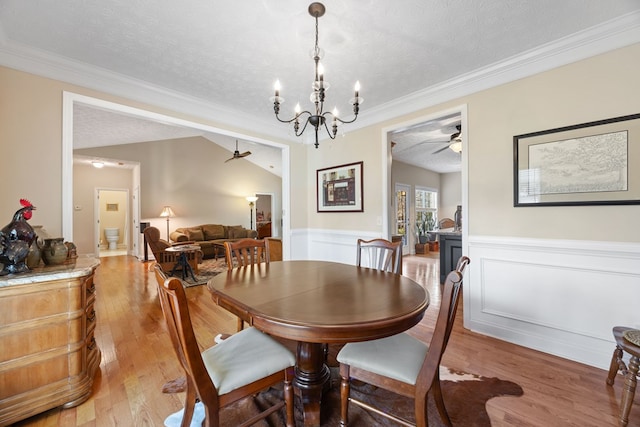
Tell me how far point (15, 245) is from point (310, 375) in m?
1.87

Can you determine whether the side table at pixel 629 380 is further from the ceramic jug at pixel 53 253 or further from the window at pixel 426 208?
the window at pixel 426 208

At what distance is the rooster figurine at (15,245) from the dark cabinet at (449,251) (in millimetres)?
4610

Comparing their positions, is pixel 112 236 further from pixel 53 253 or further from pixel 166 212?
pixel 53 253

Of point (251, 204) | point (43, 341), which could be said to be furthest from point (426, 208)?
point (43, 341)

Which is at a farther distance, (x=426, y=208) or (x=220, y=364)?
(x=426, y=208)

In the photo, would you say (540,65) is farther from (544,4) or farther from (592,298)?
(592,298)

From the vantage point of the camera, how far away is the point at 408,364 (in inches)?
49.8

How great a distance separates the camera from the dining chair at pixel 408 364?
→ 3.69ft

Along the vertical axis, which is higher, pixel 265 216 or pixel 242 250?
pixel 265 216

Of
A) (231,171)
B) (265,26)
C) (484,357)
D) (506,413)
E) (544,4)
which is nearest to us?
(506,413)

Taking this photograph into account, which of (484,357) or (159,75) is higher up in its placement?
(159,75)

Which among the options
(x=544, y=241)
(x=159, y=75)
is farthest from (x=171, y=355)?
(x=544, y=241)

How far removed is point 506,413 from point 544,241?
1420 millimetres

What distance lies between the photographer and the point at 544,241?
7.30ft
